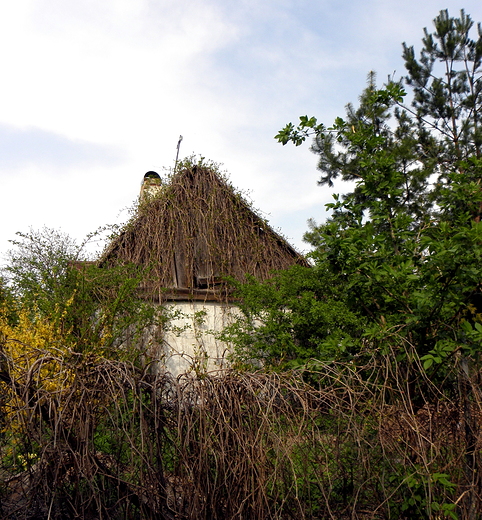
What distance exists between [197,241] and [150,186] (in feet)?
7.02

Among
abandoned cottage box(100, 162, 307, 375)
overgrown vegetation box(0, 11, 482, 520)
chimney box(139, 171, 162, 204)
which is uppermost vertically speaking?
chimney box(139, 171, 162, 204)

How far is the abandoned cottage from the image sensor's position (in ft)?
28.9

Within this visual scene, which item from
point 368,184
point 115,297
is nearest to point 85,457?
point 368,184

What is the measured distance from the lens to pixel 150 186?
10844 millimetres

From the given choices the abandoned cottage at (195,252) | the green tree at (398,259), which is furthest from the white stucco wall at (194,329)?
the green tree at (398,259)

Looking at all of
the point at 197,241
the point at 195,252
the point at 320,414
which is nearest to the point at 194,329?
the point at 195,252

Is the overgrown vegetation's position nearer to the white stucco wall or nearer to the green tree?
the green tree

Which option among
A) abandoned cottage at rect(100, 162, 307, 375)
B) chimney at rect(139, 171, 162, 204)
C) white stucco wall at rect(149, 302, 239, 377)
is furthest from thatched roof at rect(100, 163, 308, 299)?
white stucco wall at rect(149, 302, 239, 377)

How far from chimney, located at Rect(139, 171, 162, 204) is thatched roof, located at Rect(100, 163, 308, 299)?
0.12 meters

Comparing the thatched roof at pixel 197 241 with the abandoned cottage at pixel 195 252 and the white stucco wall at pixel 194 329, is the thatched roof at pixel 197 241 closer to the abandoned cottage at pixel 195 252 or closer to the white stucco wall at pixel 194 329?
the abandoned cottage at pixel 195 252

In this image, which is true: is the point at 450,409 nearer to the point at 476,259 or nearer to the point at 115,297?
the point at 476,259

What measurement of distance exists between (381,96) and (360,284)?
149 centimetres

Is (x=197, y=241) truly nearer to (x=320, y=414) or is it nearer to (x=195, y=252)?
(x=195, y=252)

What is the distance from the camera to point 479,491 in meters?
3.16
